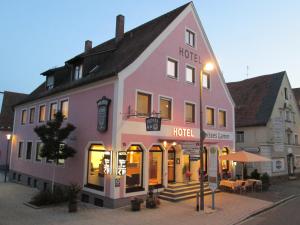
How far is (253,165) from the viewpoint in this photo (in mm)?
28750

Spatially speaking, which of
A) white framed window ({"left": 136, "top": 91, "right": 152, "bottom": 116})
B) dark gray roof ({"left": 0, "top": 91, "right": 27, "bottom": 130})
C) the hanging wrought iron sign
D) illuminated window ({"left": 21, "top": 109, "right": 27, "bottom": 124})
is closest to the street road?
the hanging wrought iron sign

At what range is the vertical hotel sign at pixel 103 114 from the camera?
16078 millimetres

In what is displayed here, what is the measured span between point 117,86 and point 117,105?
1054 mm

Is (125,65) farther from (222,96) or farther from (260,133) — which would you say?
(260,133)

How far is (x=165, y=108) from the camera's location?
61.9ft

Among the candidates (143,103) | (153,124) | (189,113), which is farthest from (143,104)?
(189,113)

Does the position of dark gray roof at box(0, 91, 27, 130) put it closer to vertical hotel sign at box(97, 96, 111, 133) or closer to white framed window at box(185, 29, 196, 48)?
vertical hotel sign at box(97, 96, 111, 133)

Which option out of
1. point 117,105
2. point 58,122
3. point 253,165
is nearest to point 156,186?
point 117,105

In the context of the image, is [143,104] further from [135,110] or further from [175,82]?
[175,82]

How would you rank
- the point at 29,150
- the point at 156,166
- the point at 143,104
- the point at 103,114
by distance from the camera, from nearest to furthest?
1. the point at 103,114
2. the point at 143,104
3. the point at 156,166
4. the point at 29,150

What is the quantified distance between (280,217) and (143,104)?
9253 millimetres

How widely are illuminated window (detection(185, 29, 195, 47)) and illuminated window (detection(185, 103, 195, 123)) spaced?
4.47 meters

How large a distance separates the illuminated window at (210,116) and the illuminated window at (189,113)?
1.98m

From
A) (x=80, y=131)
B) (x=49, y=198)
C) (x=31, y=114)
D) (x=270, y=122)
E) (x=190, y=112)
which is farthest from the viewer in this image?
(x=270, y=122)
